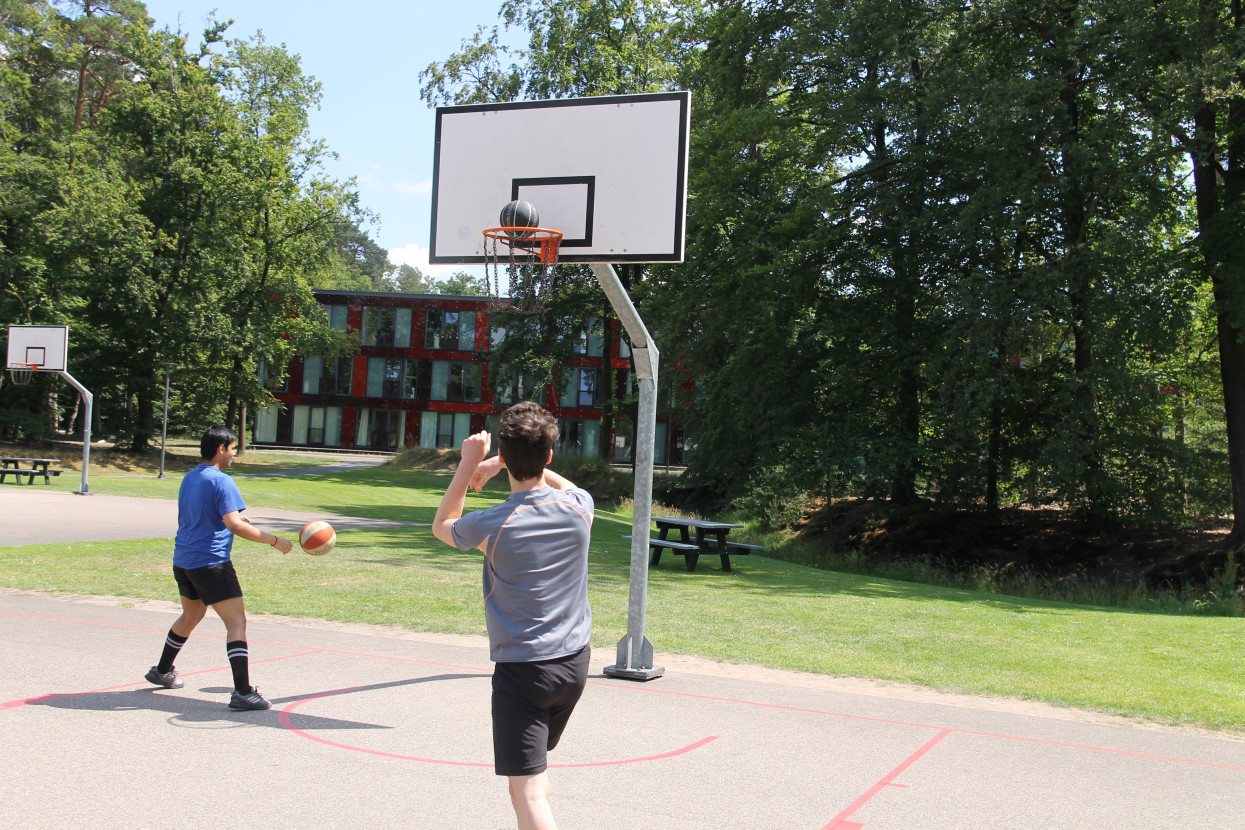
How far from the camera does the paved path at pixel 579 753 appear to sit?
4.96m

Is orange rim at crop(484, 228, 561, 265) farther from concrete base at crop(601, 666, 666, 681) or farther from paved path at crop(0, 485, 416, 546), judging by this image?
paved path at crop(0, 485, 416, 546)

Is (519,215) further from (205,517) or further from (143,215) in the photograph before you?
(143,215)

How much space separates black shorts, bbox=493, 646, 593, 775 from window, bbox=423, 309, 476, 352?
6310cm

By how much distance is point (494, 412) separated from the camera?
64.2 metres

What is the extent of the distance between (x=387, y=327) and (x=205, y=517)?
6149 centimetres

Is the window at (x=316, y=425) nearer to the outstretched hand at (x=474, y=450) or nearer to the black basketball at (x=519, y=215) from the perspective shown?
the black basketball at (x=519, y=215)

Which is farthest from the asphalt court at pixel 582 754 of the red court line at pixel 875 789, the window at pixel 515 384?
the window at pixel 515 384

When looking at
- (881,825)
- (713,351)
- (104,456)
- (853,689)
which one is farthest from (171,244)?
(881,825)

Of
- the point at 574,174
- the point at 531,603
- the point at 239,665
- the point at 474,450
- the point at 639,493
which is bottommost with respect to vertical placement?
the point at 239,665

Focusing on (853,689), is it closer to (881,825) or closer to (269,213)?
(881,825)

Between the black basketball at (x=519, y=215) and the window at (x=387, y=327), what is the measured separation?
5877 centimetres

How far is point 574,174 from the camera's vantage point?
31.1ft

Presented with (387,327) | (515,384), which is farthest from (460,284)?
(515,384)

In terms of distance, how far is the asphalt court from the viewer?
4.98 m
